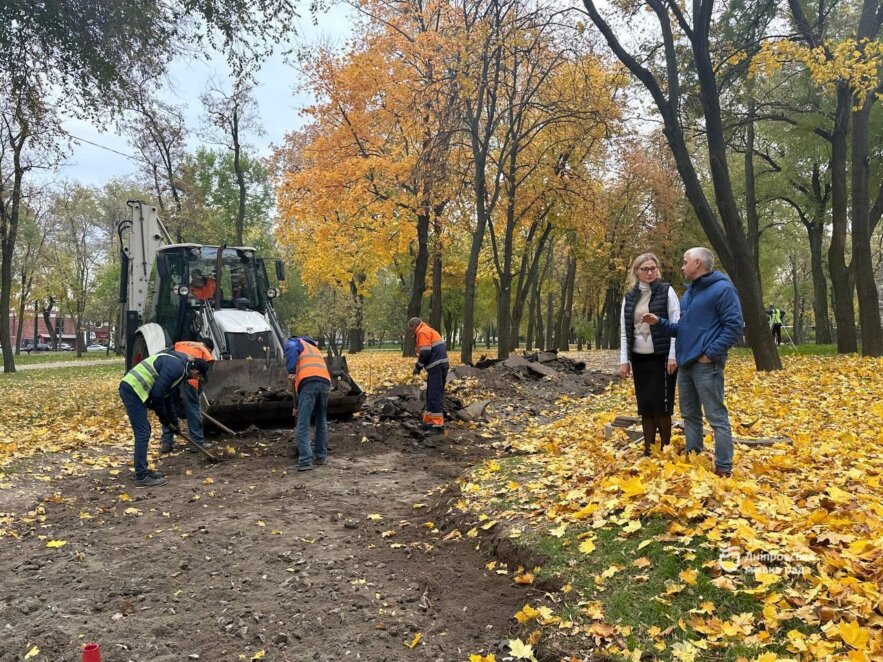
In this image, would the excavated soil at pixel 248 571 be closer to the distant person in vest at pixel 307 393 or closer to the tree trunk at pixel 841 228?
the distant person in vest at pixel 307 393

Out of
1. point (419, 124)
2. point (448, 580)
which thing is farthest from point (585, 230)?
point (448, 580)

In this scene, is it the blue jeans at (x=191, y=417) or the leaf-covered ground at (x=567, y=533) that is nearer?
the leaf-covered ground at (x=567, y=533)

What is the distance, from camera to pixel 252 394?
30.5ft

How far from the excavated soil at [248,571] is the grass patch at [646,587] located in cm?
36

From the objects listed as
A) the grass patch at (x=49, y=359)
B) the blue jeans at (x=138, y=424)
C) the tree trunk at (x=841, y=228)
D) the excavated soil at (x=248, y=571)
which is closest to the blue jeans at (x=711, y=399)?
the excavated soil at (x=248, y=571)

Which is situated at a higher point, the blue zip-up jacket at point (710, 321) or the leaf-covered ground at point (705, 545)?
the blue zip-up jacket at point (710, 321)

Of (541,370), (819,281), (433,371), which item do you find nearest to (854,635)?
(433,371)

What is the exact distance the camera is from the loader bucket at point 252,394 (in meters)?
9.06

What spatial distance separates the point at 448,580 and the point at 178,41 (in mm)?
10835

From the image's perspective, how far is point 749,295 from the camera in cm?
1255

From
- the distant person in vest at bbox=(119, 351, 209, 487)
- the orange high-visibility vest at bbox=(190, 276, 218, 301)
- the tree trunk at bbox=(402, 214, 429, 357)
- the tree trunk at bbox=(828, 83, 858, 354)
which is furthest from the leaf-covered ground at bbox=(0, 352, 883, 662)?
the tree trunk at bbox=(402, 214, 429, 357)

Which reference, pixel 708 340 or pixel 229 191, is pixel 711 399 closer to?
pixel 708 340

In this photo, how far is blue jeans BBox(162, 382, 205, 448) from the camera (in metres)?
8.40

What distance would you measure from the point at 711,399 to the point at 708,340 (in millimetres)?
478
